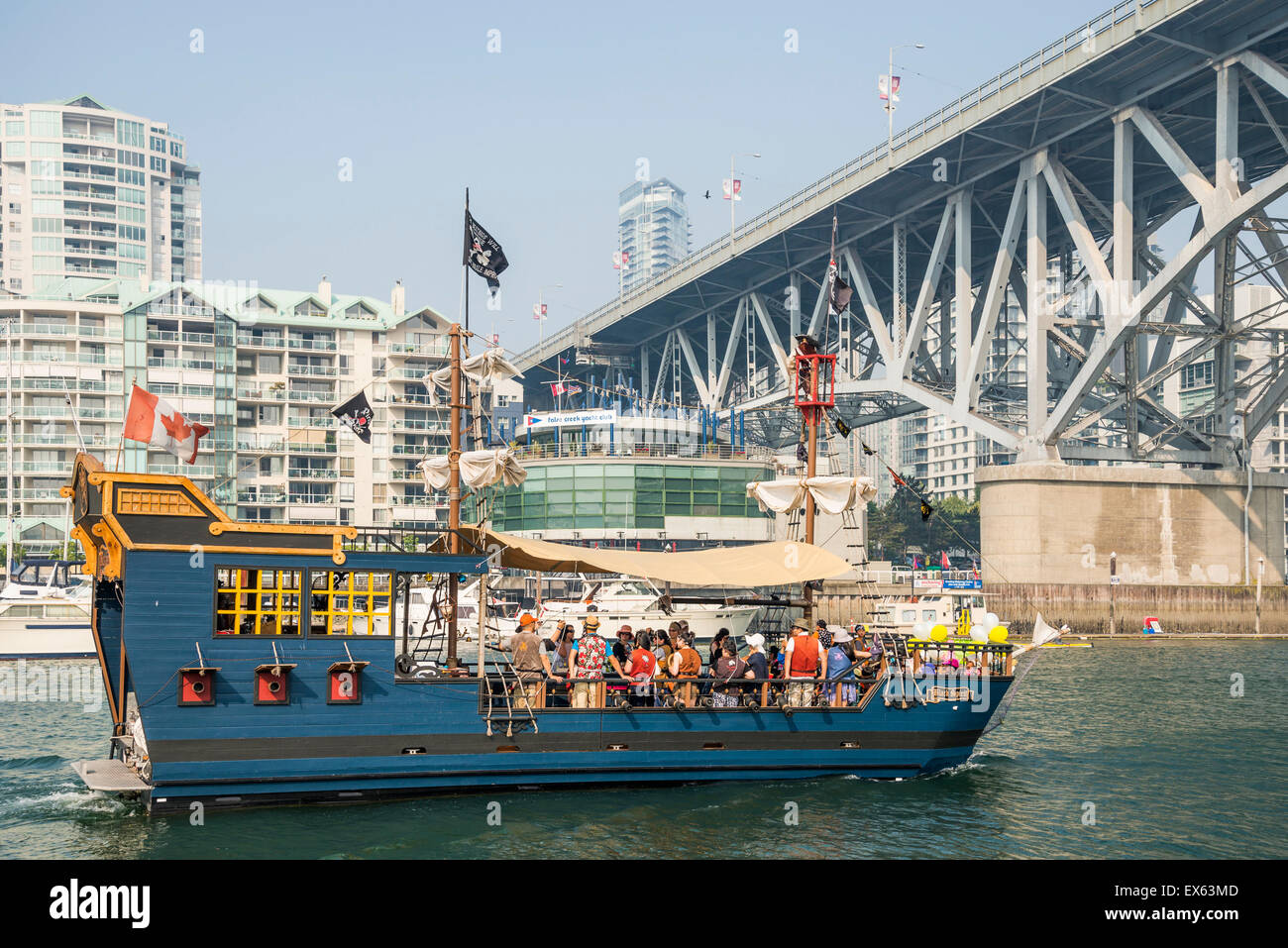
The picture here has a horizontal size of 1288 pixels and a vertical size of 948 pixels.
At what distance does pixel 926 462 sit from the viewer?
7087 inches

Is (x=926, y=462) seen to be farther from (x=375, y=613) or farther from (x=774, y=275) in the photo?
(x=375, y=613)

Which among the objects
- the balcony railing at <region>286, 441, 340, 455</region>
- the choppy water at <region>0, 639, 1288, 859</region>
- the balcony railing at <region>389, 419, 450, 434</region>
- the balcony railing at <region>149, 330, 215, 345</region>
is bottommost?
the choppy water at <region>0, 639, 1288, 859</region>

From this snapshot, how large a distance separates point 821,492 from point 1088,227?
45.5m

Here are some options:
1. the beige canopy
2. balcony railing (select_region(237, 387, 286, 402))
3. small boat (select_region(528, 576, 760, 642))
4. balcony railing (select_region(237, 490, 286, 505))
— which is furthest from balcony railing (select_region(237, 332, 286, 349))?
the beige canopy

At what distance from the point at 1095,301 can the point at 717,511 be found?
28534 millimetres

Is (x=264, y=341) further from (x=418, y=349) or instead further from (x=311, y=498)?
(x=311, y=498)

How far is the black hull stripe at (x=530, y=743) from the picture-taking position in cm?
1886

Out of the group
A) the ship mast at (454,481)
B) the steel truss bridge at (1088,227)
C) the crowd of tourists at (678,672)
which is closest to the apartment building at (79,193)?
the steel truss bridge at (1088,227)

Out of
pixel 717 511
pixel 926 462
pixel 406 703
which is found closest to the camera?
pixel 406 703

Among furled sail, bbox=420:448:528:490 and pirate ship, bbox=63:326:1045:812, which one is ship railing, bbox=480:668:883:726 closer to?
pirate ship, bbox=63:326:1045:812

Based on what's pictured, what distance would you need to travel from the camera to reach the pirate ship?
18656 mm

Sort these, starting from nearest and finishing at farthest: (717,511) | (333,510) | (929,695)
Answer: (929,695)
(717,511)
(333,510)

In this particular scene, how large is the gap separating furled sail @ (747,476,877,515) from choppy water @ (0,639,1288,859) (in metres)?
5.88
